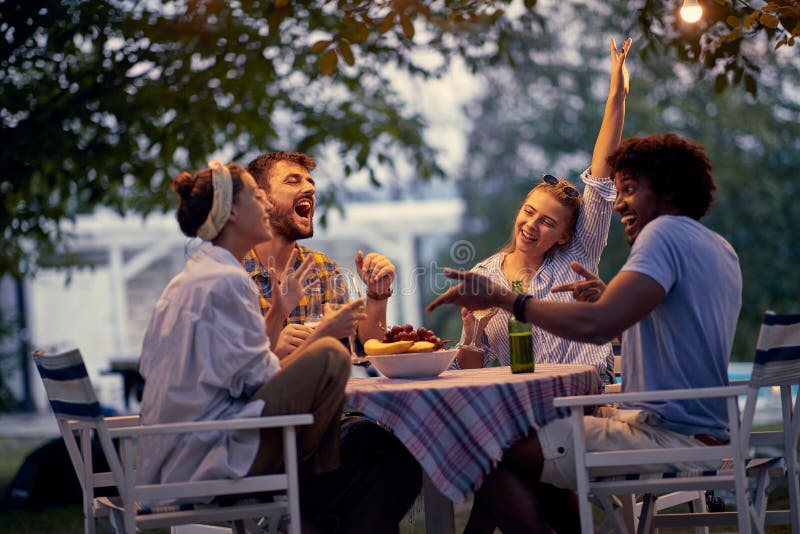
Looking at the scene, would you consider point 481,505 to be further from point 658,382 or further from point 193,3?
point 193,3

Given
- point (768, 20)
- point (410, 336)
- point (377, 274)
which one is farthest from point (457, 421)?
point (768, 20)

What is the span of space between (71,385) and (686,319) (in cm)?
172

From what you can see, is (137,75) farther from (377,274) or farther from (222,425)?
(222,425)

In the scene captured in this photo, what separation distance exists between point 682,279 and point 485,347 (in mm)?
1335

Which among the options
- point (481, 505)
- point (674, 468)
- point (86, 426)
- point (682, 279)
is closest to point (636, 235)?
point (682, 279)

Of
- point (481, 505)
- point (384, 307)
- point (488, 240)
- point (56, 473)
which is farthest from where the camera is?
point (488, 240)

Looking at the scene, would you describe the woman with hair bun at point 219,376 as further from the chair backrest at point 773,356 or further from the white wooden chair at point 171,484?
the chair backrest at point 773,356

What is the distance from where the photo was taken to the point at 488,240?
18094 millimetres

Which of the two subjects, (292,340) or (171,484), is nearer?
(171,484)

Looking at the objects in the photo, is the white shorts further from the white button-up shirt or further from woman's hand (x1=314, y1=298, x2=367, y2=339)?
the white button-up shirt

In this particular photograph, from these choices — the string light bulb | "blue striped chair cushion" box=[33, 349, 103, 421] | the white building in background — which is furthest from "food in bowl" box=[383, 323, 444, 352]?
the white building in background

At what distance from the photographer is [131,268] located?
58.1ft

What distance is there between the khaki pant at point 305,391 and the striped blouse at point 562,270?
1.22 m

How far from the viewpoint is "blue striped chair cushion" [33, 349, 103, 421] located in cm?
→ 276
